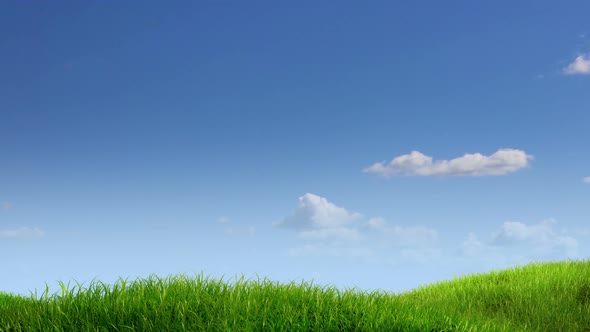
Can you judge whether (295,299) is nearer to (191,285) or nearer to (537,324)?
(191,285)

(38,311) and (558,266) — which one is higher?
(558,266)

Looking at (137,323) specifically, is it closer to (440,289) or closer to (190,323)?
(190,323)

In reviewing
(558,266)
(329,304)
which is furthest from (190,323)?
(558,266)

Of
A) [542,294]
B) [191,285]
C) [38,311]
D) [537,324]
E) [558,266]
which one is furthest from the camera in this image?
[558,266]

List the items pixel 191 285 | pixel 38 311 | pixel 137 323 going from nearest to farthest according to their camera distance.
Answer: pixel 137 323
pixel 38 311
pixel 191 285

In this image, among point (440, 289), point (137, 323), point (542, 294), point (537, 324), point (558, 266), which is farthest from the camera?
point (558, 266)

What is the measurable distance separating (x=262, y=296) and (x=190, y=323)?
896mm

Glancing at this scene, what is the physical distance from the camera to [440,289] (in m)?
10.4

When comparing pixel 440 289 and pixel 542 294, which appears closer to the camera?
pixel 542 294

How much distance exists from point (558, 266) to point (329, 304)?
754 cm

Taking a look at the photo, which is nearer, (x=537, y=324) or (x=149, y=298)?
(x=149, y=298)

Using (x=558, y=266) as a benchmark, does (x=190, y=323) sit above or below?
below

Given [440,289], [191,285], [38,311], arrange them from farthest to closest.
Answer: [440,289], [191,285], [38,311]

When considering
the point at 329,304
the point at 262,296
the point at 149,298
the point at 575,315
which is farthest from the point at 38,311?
the point at 575,315
